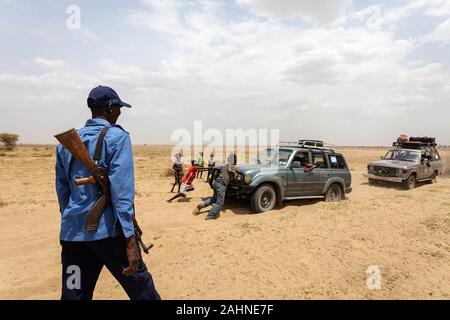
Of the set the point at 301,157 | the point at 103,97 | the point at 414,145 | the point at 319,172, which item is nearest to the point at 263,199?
the point at 301,157

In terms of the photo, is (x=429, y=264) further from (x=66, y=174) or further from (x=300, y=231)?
(x=66, y=174)

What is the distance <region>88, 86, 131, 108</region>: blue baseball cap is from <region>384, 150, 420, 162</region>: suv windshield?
1550 cm

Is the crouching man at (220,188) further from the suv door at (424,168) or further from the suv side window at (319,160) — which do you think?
the suv door at (424,168)

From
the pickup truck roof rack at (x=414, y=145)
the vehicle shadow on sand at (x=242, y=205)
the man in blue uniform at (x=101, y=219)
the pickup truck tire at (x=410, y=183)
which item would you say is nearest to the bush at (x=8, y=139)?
the vehicle shadow on sand at (x=242, y=205)

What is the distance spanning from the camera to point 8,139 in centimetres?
5603

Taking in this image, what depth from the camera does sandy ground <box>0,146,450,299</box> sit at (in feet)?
14.0

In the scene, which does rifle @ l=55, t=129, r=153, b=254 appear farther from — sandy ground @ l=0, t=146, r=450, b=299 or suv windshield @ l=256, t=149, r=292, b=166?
suv windshield @ l=256, t=149, r=292, b=166

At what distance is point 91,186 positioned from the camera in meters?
2.50

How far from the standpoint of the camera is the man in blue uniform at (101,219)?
245 cm

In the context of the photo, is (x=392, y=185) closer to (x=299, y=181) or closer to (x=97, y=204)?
(x=299, y=181)

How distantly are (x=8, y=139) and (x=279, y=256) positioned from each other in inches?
2499

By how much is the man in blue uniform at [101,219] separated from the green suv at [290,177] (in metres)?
6.09

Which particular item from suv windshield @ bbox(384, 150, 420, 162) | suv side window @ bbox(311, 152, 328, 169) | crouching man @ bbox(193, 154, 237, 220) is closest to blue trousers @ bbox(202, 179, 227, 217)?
crouching man @ bbox(193, 154, 237, 220)

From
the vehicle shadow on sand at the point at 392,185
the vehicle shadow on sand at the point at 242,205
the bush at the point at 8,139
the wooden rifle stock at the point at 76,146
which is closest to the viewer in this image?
the wooden rifle stock at the point at 76,146
